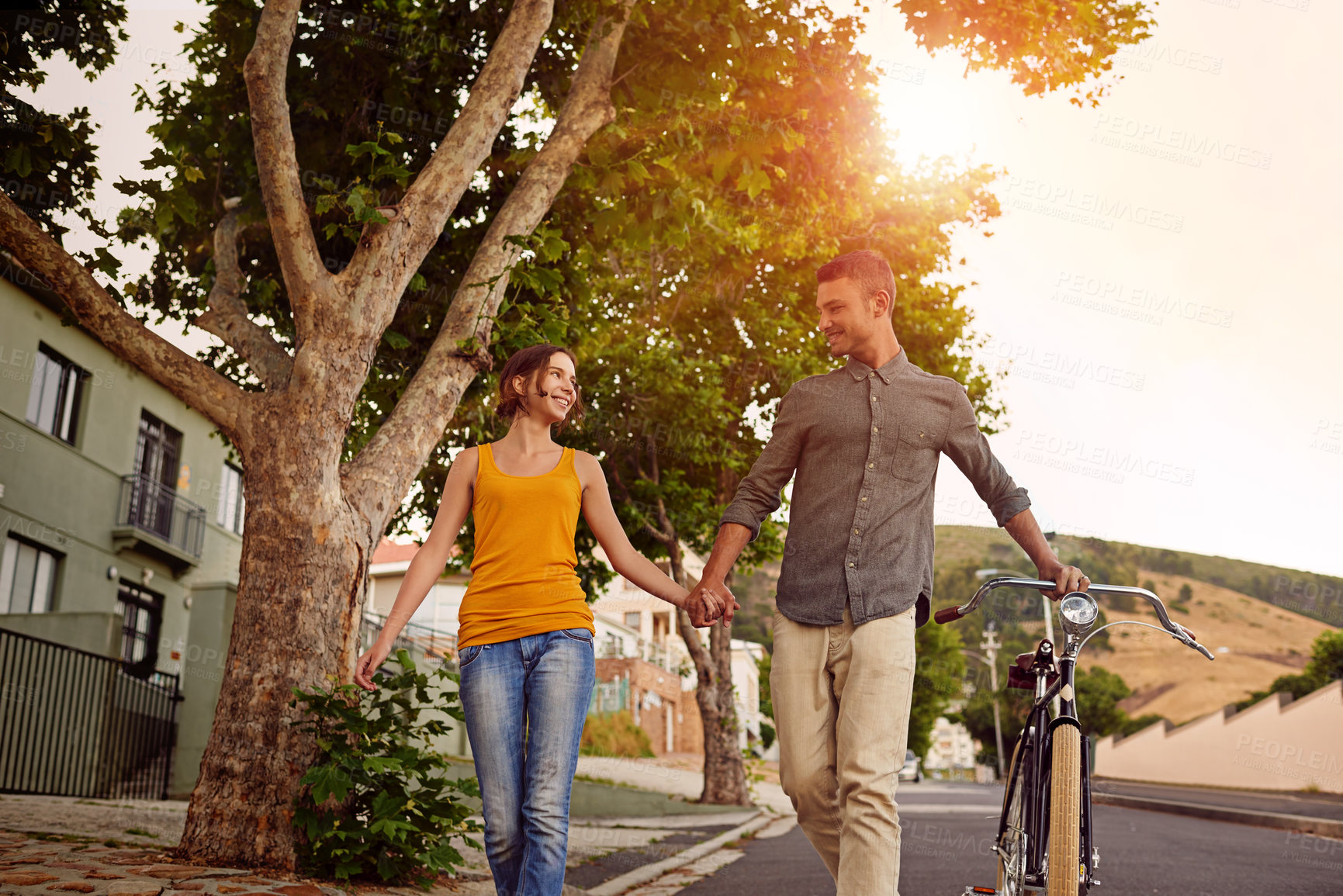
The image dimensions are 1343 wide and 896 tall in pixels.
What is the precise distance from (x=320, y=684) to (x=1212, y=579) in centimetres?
13457

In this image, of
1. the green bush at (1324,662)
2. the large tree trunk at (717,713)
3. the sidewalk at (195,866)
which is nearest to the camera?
the sidewalk at (195,866)

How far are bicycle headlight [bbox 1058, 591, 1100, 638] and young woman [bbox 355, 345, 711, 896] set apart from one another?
1.36 m

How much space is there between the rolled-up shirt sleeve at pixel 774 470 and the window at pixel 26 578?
1747cm

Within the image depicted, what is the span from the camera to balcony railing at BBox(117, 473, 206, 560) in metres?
20.8

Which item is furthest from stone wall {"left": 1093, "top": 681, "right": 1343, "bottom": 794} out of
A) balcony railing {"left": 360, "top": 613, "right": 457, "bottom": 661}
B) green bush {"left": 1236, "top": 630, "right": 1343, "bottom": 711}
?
balcony railing {"left": 360, "top": 613, "right": 457, "bottom": 661}

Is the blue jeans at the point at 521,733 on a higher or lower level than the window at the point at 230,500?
lower

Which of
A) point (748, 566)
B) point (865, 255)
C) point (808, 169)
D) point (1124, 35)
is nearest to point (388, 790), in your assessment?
point (865, 255)

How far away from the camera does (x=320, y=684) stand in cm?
595

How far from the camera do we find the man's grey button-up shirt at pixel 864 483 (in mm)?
3518

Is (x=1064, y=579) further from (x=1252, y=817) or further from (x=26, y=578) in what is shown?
(x=26, y=578)

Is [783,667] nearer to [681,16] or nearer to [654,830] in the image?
[681,16]

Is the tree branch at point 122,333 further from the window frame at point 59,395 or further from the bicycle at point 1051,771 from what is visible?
the window frame at point 59,395

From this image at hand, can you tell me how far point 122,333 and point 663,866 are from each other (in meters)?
5.72

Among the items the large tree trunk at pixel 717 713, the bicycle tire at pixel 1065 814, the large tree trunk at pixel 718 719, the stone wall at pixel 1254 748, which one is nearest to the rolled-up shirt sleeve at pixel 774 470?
the bicycle tire at pixel 1065 814
